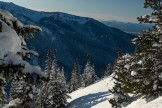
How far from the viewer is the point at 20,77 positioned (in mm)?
6539

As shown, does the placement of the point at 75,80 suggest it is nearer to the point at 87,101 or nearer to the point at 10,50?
the point at 87,101

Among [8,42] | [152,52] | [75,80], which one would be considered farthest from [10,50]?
[75,80]

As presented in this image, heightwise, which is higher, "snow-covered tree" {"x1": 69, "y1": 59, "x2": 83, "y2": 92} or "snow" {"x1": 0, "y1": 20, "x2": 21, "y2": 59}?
"snow" {"x1": 0, "y1": 20, "x2": 21, "y2": 59}

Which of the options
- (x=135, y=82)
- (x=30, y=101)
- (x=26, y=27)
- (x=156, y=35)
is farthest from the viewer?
(x=30, y=101)

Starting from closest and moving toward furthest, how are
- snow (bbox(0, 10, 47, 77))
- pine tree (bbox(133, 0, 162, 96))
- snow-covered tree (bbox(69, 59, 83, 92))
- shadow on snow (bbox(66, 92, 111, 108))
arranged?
snow (bbox(0, 10, 47, 77)) → pine tree (bbox(133, 0, 162, 96)) → shadow on snow (bbox(66, 92, 111, 108)) → snow-covered tree (bbox(69, 59, 83, 92))

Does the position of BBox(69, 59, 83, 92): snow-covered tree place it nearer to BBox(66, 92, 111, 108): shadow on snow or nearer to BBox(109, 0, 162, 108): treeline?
BBox(66, 92, 111, 108): shadow on snow

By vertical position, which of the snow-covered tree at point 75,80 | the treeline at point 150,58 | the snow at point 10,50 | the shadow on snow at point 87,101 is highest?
the snow at point 10,50

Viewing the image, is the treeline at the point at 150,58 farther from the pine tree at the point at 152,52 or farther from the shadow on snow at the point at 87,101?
the shadow on snow at the point at 87,101

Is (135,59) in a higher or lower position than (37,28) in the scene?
lower

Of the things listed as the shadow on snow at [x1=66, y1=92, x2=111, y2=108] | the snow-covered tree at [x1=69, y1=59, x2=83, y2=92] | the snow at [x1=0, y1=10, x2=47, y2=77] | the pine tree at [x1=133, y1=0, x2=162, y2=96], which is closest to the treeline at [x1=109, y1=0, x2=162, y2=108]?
the pine tree at [x1=133, y1=0, x2=162, y2=96]

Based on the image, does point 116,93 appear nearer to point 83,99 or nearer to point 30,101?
point 30,101

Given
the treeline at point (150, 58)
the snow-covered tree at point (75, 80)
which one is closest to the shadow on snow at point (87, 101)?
the treeline at point (150, 58)

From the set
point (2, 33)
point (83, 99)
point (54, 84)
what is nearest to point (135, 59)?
point (2, 33)

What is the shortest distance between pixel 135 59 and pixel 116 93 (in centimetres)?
970
